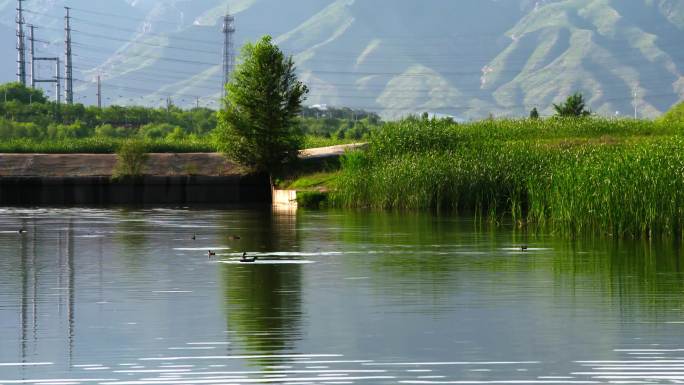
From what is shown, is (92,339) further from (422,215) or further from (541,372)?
(422,215)

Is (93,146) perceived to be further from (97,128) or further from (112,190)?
(97,128)

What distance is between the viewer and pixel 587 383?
1465 cm

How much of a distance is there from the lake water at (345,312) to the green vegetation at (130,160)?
4017 cm

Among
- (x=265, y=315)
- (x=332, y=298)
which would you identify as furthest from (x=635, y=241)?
(x=265, y=315)

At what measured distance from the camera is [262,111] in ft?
236

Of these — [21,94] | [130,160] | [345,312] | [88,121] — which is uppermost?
[21,94]

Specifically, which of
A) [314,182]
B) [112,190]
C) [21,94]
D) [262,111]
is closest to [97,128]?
[21,94]

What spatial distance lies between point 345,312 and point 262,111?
51.7 meters

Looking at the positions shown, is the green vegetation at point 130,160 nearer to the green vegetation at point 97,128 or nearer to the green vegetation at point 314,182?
the green vegetation at point 97,128

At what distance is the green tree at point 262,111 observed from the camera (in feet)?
236

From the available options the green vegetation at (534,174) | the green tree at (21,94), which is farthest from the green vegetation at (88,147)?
the green tree at (21,94)

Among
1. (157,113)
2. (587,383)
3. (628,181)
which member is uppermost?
(157,113)

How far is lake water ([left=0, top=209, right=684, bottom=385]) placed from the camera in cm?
1573

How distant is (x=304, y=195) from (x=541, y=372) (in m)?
49.6
